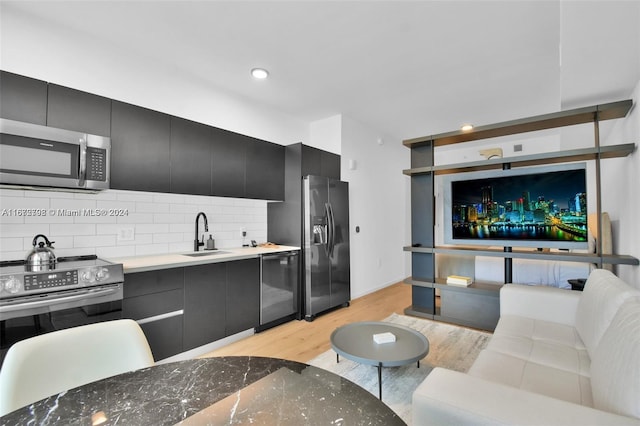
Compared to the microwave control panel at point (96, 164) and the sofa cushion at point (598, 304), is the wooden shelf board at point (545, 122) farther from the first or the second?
the microwave control panel at point (96, 164)

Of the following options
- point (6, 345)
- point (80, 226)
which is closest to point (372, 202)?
point (80, 226)

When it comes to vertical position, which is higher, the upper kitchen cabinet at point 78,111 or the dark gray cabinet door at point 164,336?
the upper kitchen cabinet at point 78,111

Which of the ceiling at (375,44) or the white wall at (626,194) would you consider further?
the white wall at (626,194)

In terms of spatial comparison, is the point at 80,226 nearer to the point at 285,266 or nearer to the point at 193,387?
the point at 285,266

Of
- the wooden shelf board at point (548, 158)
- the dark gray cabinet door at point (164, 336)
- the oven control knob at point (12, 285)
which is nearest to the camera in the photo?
the oven control knob at point (12, 285)

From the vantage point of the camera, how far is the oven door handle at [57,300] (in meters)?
1.78

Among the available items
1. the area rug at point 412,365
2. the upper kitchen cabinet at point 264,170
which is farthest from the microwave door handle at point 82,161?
the area rug at point 412,365

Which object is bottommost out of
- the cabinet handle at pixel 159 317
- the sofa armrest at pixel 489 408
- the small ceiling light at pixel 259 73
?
the cabinet handle at pixel 159 317

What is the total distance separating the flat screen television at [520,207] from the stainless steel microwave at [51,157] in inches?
131

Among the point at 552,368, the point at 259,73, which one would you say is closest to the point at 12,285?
the point at 259,73

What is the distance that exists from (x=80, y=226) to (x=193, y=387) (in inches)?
91.1

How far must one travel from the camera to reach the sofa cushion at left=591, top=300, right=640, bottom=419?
983mm

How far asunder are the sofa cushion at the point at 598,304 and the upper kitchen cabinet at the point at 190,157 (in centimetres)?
311

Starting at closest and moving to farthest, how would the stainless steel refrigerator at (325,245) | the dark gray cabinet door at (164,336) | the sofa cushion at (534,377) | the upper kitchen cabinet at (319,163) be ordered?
the sofa cushion at (534,377) < the dark gray cabinet door at (164,336) < the stainless steel refrigerator at (325,245) < the upper kitchen cabinet at (319,163)
